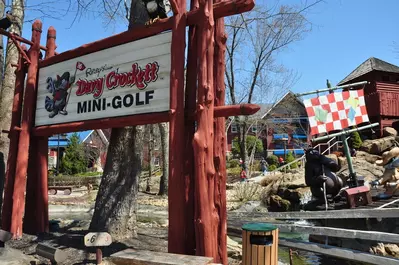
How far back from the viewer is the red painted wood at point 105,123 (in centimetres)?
501

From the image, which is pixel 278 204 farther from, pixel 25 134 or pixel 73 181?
pixel 73 181

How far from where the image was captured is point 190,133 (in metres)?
4.76

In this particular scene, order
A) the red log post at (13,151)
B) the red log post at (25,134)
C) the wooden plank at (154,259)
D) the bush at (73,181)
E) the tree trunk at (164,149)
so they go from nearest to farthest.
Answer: the wooden plank at (154,259) < the red log post at (25,134) < the red log post at (13,151) < the tree trunk at (164,149) < the bush at (73,181)

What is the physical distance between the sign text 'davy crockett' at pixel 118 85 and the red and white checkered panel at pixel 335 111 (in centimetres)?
472

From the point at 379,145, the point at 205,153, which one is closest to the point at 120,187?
the point at 205,153

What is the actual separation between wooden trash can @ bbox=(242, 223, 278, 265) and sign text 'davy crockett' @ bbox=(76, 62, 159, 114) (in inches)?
92.7

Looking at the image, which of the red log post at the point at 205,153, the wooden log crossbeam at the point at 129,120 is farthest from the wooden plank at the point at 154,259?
the wooden log crossbeam at the point at 129,120

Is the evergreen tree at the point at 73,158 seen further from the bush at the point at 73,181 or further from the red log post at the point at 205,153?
the red log post at the point at 205,153

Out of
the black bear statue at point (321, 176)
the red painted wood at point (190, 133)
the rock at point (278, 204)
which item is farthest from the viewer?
the rock at point (278, 204)

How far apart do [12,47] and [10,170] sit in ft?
16.4

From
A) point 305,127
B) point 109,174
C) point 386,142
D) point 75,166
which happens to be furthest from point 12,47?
point 305,127

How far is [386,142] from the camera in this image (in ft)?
69.5

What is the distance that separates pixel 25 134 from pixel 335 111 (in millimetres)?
6881

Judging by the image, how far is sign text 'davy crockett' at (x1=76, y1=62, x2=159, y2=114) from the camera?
204 inches
